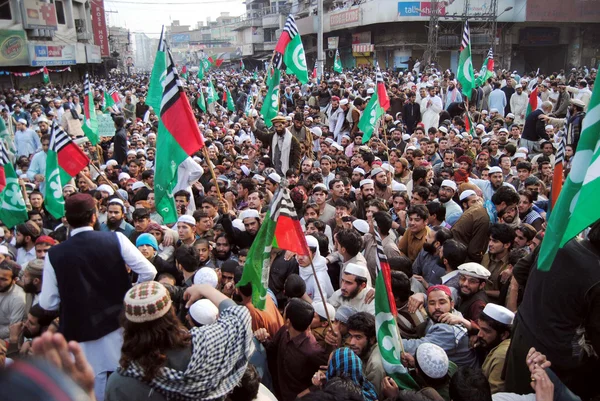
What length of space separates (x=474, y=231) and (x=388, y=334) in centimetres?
257

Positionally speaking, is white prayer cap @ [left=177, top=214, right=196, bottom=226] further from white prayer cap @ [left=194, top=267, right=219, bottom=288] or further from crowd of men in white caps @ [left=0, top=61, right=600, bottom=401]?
white prayer cap @ [left=194, top=267, right=219, bottom=288]

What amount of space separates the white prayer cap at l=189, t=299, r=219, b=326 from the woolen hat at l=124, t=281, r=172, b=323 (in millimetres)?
814

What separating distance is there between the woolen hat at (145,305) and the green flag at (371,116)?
7.11 meters

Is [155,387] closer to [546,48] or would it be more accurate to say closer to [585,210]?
[585,210]

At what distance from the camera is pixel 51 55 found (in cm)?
3170

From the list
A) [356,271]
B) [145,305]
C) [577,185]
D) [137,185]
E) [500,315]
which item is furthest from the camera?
[137,185]

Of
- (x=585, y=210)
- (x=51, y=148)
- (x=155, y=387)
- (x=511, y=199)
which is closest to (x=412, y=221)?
(x=511, y=199)

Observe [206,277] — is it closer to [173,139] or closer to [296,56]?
[173,139]

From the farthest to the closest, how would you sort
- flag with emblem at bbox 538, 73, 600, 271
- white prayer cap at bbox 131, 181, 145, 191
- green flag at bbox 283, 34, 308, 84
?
green flag at bbox 283, 34, 308, 84, white prayer cap at bbox 131, 181, 145, 191, flag with emblem at bbox 538, 73, 600, 271

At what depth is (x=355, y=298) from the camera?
163 inches

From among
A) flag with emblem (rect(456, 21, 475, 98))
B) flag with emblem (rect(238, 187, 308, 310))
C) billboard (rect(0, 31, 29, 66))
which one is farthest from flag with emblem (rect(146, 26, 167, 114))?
billboard (rect(0, 31, 29, 66))

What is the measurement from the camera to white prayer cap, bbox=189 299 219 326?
3084mm

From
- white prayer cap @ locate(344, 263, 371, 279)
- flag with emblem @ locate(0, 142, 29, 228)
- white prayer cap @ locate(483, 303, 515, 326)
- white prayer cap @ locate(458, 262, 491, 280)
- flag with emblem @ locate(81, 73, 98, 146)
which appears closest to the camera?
white prayer cap @ locate(483, 303, 515, 326)

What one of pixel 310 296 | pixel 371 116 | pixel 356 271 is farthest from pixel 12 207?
pixel 371 116
